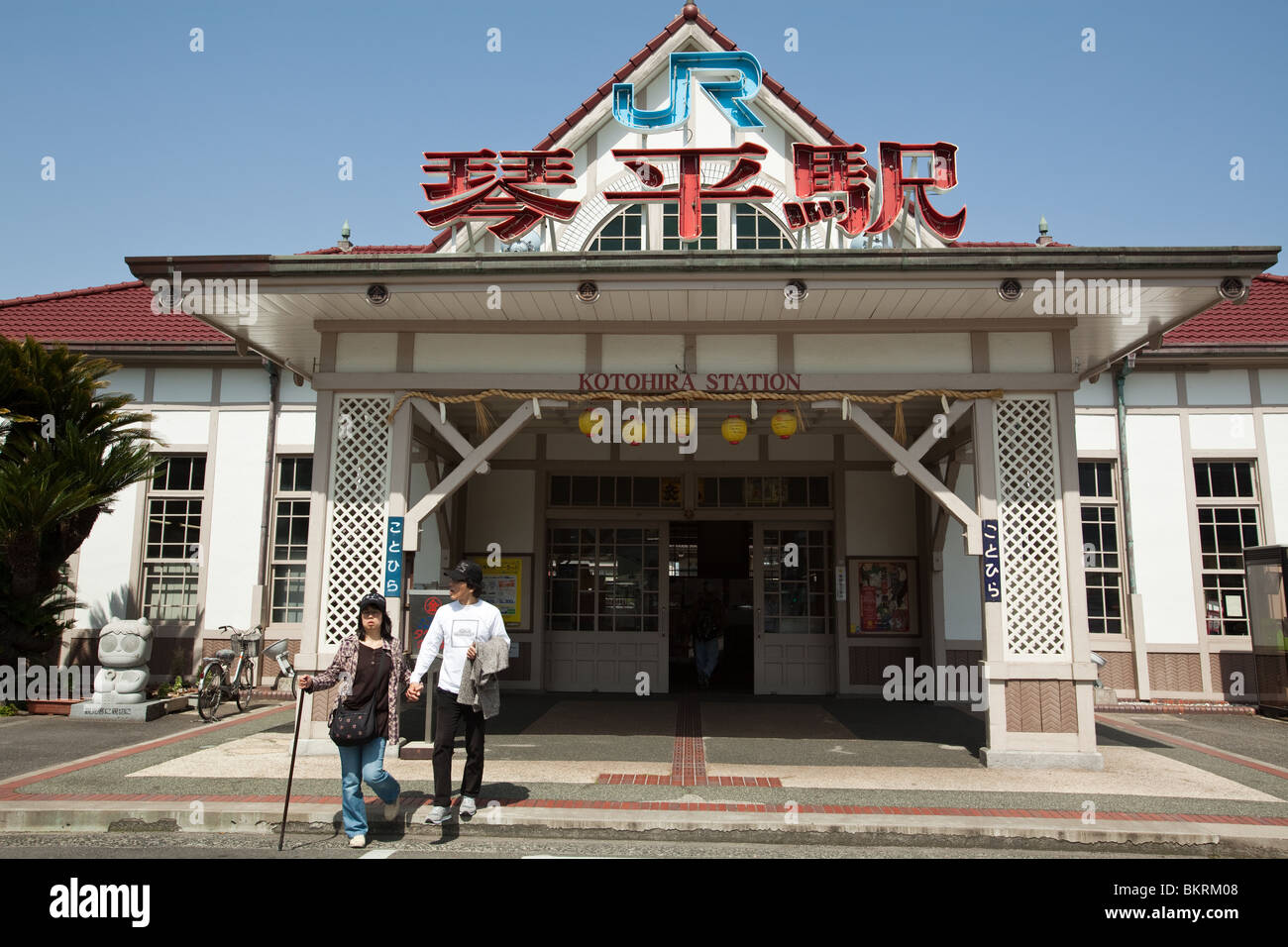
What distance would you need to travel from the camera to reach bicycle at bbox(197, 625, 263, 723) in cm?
988

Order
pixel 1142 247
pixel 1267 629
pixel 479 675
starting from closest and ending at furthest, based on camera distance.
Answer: pixel 479 675 → pixel 1142 247 → pixel 1267 629

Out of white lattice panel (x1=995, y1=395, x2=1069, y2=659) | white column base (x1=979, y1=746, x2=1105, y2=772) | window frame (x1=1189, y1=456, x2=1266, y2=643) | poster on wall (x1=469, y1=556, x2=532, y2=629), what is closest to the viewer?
white column base (x1=979, y1=746, x2=1105, y2=772)

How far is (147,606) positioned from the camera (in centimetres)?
1244

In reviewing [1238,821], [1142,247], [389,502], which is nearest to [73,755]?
[389,502]

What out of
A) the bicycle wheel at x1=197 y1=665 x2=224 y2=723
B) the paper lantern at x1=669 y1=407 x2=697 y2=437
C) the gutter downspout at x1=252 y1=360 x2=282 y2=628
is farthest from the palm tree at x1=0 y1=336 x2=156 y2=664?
the paper lantern at x1=669 y1=407 x2=697 y2=437

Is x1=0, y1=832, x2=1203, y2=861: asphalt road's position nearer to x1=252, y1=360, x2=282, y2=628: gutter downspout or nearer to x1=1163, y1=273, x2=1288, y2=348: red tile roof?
x1=252, y1=360, x2=282, y2=628: gutter downspout

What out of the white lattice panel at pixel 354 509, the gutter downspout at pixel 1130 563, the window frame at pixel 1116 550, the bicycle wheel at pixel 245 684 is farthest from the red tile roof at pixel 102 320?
the gutter downspout at pixel 1130 563

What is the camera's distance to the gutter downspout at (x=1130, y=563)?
11.5 metres

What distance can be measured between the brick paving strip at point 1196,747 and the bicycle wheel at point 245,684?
1080 centimetres

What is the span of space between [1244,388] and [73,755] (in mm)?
15220

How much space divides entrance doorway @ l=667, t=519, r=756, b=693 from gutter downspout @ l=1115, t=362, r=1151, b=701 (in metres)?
5.28

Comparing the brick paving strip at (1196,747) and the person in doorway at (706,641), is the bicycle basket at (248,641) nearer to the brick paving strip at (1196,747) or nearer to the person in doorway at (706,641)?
the person in doorway at (706,641)

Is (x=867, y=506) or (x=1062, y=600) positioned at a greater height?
(x=867, y=506)

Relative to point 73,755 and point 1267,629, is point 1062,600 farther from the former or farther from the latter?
point 73,755
